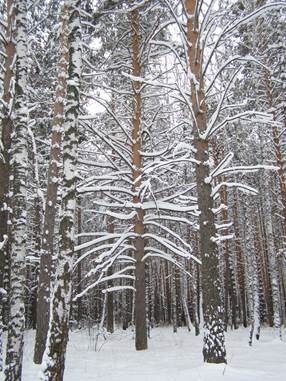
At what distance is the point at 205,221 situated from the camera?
6977mm

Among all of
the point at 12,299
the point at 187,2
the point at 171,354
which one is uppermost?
the point at 187,2

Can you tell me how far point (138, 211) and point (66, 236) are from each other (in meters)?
5.95

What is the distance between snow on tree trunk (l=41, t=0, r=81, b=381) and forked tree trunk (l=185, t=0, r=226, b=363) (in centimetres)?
230

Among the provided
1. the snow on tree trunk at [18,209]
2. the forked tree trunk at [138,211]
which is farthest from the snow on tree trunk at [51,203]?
the snow on tree trunk at [18,209]

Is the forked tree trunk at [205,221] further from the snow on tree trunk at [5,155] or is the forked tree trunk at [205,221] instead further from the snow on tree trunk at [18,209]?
the snow on tree trunk at [5,155]

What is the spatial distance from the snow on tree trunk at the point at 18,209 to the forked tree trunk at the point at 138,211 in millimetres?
3699

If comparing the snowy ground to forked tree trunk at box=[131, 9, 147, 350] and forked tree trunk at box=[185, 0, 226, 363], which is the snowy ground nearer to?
forked tree trunk at box=[185, 0, 226, 363]

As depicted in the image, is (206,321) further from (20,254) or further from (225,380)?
(20,254)

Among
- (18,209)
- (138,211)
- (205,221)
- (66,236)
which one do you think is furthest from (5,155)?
(138,211)

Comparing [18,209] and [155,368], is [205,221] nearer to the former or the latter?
[155,368]

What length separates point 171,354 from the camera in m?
9.85

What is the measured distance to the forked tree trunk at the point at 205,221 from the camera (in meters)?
6.46

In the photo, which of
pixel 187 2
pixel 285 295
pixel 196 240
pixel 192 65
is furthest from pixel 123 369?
pixel 285 295

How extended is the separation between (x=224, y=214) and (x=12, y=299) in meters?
14.5
